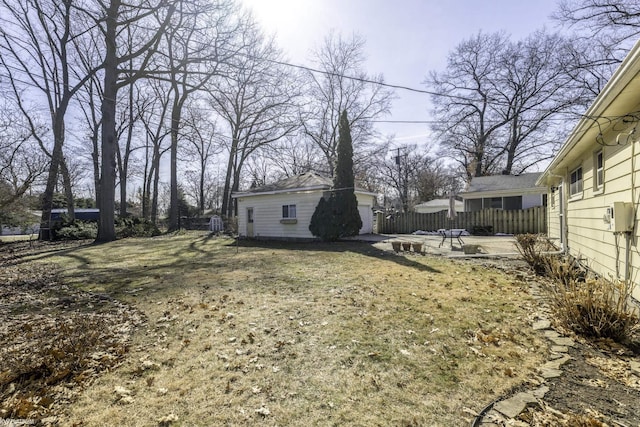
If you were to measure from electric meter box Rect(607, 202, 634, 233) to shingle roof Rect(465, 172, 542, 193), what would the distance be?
714 inches

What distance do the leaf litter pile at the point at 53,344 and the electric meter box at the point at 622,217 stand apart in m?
6.04

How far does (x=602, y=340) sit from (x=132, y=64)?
24120 millimetres

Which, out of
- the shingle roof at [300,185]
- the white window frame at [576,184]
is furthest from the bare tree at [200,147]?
the white window frame at [576,184]

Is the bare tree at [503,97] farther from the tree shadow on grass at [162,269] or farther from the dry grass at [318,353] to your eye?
the dry grass at [318,353]

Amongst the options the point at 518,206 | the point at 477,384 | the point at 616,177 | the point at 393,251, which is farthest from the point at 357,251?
the point at 518,206

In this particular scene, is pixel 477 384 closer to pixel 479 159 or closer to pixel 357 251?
pixel 357 251

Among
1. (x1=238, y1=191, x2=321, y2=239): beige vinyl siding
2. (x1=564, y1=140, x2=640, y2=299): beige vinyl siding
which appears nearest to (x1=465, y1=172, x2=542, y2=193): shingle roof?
(x1=238, y1=191, x2=321, y2=239): beige vinyl siding

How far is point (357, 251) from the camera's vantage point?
1131 centimetres

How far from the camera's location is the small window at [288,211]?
53.2 ft

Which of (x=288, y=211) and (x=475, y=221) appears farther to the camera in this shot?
(x=475, y=221)

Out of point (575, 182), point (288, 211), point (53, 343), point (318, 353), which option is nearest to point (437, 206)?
point (288, 211)

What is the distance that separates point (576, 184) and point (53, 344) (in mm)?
9971

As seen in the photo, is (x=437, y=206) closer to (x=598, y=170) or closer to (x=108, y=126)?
(x=598, y=170)

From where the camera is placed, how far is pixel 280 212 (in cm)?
1664
